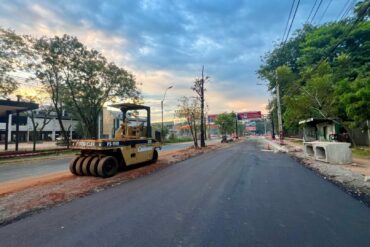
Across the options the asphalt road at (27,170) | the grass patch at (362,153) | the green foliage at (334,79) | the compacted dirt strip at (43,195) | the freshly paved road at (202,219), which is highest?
the green foliage at (334,79)

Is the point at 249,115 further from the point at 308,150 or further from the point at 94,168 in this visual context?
the point at 94,168

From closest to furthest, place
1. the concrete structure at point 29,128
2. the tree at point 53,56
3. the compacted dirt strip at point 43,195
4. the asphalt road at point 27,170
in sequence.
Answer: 1. the compacted dirt strip at point 43,195
2. the asphalt road at point 27,170
3. the tree at point 53,56
4. the concrete structure at point 29,128

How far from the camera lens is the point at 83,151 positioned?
9953 millimetres

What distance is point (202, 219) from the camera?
4.39 meters

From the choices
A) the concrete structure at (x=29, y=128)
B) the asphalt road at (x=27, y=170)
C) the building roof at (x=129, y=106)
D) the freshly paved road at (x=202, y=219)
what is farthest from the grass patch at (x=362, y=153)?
the concrete structure at (x=29, y=128)

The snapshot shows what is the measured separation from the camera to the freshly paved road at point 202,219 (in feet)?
11.7

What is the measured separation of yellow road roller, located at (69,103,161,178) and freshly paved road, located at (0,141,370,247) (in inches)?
93.2

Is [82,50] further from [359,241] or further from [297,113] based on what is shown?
[359,241]

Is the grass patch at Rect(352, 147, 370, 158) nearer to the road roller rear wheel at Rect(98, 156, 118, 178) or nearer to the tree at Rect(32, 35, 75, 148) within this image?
the road roller rear wheel at Rect(98, 156, 118, 178)

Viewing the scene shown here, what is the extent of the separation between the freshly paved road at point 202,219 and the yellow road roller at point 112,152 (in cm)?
237

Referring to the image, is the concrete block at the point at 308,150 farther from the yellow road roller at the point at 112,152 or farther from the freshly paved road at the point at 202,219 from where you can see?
the yellow road roller at the point at 112,152

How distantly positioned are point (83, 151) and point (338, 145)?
12865mm

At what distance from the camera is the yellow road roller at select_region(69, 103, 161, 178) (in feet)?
29.3

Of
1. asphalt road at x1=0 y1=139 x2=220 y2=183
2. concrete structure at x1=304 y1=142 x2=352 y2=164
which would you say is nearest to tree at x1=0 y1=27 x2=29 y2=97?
asphalt road at x1=0 y1=139 x2=220 y2=183
